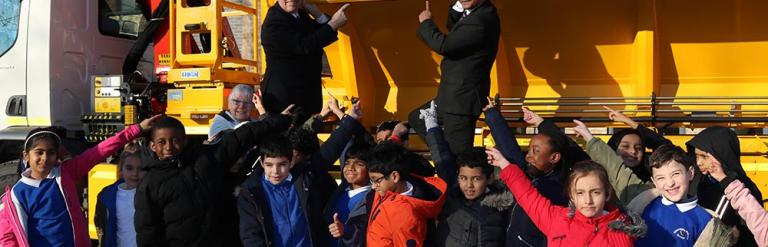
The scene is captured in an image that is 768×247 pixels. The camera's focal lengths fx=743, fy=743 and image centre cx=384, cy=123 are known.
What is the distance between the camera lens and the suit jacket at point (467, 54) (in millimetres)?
4016

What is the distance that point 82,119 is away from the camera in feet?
20.9

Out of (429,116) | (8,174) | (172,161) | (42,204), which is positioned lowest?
(8,174)

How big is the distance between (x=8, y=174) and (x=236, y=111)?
2942 mm

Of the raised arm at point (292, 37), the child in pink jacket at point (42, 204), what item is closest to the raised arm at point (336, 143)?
the raised arm at point (292, 37)

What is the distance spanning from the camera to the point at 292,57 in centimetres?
434

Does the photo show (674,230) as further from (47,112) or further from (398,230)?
(47,112)

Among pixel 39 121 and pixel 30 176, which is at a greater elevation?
pixel 39 121

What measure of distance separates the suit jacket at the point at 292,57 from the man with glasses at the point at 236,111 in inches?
4.5

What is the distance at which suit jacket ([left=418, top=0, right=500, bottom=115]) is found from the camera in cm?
402

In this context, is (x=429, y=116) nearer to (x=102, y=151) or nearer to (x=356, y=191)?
(x=356, y=191)

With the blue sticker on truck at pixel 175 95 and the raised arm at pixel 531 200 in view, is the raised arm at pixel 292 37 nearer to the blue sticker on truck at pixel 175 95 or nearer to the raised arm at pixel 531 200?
the raised arm at pixel 531 200

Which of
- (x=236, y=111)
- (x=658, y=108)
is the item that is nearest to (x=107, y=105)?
(x=236, y=111)

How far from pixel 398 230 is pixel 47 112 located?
4.48m

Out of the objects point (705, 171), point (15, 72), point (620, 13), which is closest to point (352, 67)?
point (620, 13)
